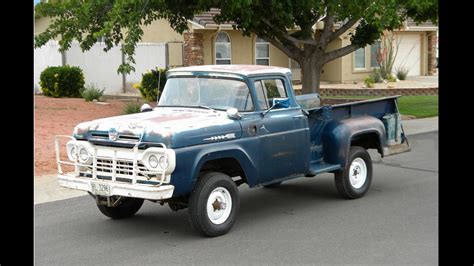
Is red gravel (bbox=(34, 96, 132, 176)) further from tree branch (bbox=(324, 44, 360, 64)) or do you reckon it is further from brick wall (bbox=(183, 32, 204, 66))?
tree branch (bbox=(324, 44, 360, 64))

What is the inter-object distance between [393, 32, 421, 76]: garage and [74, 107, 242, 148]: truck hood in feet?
91.3

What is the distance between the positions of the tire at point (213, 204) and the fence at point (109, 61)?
18.9 meters

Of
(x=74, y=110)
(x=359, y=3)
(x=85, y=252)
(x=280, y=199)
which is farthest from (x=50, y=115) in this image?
(x=85, y=252)

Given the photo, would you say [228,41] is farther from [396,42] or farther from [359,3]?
[359,3]

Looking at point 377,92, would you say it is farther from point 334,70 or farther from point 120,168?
point 120,168

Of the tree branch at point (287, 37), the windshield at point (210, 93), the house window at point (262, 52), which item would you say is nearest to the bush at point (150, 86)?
the tree branch at point (287, 37)

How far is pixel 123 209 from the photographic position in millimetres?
8227

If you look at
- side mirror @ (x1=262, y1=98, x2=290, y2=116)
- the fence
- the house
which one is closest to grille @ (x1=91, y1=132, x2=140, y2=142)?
side mirror @ (x1=262, y1=98, x2=290, y2=116)

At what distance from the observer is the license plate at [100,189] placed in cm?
715

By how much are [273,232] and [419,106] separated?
16.1 metres

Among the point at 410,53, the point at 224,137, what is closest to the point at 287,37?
the point at 224,137

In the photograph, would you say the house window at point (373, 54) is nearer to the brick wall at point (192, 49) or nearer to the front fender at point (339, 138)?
the brick wall at point (192, 49)

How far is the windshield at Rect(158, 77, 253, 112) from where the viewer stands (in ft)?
26.3

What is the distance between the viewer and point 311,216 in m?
8.23
